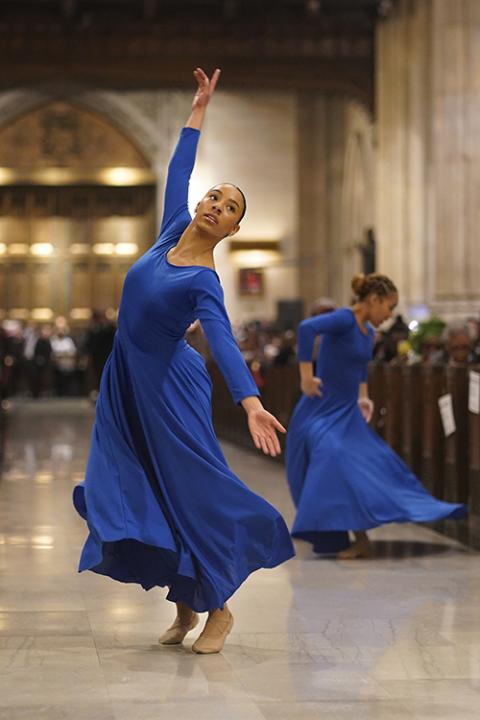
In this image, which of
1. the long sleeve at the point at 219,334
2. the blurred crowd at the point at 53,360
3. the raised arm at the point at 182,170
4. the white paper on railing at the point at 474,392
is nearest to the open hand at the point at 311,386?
the white paper on railing at the point at 474,392

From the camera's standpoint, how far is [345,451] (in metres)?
8.75

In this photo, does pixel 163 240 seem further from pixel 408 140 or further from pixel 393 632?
pixel 408 140

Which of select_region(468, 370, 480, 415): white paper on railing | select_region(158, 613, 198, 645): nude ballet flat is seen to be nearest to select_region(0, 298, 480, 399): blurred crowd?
select_region(468, 370, 480, 415): white paper on railing

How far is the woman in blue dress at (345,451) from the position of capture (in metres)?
8.48

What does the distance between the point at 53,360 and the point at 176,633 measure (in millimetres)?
26314

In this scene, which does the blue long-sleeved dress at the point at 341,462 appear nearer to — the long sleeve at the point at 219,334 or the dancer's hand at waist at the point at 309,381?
the dancer's hand at waist at the point at 309,381

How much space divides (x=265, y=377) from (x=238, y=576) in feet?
42.6

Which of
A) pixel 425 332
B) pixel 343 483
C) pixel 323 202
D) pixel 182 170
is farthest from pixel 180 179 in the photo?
pixel 323 202

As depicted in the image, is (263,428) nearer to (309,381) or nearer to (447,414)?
(309,381)

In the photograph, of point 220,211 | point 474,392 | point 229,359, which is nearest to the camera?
point 229,359

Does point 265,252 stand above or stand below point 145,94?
below

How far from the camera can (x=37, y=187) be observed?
33.8 metres

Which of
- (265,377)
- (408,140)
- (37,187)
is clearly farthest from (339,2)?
(37,187)

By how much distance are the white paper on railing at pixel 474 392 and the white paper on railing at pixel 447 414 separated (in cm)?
41
